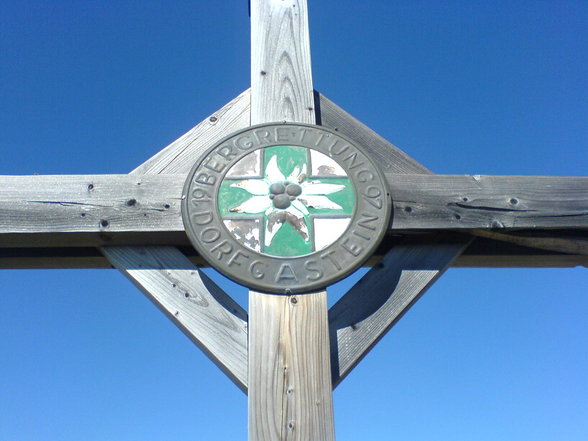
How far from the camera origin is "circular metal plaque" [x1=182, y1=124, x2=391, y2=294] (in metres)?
2.43

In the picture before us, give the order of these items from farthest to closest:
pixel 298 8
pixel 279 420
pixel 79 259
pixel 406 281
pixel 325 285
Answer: pixel 298 8 → pixel 79 259 → pixel 406 281 → pixel 325 285 → pixel 279 420

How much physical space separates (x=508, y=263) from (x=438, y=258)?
44 centimetres

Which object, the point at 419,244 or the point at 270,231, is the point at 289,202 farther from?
the point at 419,244

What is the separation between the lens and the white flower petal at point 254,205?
252cm

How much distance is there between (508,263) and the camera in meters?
2.98

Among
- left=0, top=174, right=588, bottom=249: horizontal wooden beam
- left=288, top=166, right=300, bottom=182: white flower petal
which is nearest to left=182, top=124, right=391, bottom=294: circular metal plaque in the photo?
left=288, top=166, right=300, bottom=182: white flower petal

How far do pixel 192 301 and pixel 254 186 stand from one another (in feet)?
1.40

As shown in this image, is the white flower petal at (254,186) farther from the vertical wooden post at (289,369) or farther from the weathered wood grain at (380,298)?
the weathered wood grain at (380,298)

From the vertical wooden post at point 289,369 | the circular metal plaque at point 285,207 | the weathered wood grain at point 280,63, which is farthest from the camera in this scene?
the weathered wood grain at point 280,63

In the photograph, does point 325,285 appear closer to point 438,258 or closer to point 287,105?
point 438,258

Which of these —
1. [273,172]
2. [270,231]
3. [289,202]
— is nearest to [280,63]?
[273,172]

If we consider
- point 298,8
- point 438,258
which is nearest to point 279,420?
point 438,258

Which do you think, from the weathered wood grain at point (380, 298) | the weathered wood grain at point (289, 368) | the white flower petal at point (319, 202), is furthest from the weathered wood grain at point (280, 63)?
the weathered wood grain at point (289, 368)

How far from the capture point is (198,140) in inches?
111
